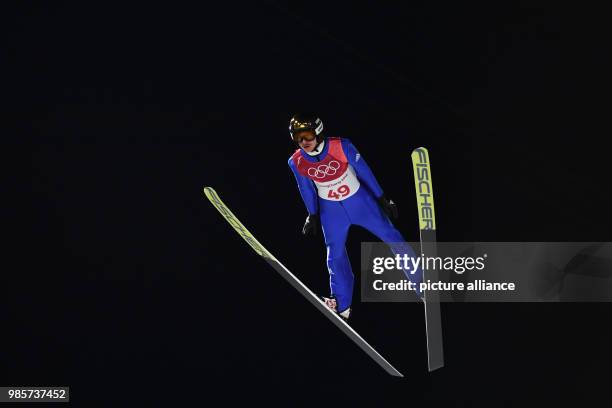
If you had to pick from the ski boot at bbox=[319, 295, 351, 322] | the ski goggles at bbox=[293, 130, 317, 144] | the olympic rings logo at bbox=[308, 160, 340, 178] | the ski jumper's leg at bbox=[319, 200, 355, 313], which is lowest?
the ski boot at bbox=[319, 295, 351, 322]

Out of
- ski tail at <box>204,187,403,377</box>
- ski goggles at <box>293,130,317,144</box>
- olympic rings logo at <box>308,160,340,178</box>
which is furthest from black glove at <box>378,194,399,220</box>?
ski tail at <box>204,187,403,377</box>

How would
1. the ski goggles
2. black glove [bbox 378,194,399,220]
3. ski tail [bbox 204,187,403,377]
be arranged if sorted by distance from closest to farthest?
the ski goggles < black glove [bbox 378,194,399,220] < ski tail [bbox 204,187,403,377]

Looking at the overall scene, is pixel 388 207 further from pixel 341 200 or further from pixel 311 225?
pixel 311 225

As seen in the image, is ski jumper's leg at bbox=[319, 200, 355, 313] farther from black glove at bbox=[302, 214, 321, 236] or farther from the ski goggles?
the ski goggles

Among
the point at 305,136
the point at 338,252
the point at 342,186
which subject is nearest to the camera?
the point at 305,136

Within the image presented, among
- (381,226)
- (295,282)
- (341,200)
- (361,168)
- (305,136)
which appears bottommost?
(295,282)

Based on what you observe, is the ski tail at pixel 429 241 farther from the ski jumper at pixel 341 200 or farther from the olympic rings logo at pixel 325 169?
the olympic rings logo at pixel 325 169

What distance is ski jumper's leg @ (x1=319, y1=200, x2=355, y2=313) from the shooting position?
14.1 ft

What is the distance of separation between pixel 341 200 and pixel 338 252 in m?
0.27

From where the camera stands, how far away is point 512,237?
452 cm

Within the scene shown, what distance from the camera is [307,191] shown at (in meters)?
4.32

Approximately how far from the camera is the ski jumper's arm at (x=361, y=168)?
4.20 metres

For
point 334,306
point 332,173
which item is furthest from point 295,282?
point 332,173

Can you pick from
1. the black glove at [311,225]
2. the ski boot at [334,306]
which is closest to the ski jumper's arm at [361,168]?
the black glove at [311,225]
